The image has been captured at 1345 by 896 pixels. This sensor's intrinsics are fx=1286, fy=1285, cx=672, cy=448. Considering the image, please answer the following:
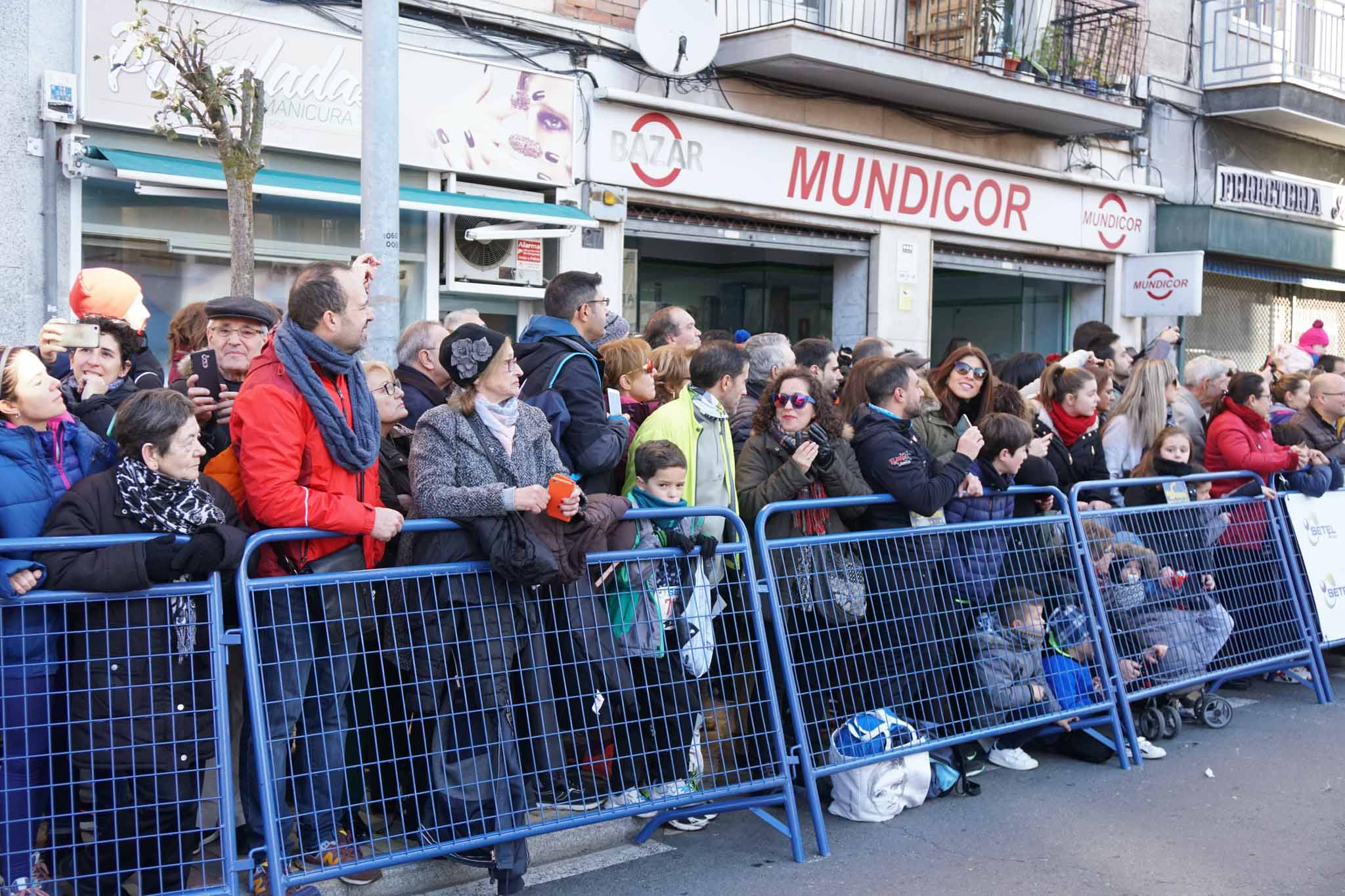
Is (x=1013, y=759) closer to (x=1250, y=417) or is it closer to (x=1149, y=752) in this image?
(x=1149, y=752)

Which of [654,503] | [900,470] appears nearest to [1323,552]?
[900,470]

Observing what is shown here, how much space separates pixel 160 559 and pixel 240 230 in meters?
3.74

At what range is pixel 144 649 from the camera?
3820 mm

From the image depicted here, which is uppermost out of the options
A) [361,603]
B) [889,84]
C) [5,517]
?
[889,84]

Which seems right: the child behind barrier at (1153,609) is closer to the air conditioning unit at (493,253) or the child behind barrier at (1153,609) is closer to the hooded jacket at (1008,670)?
the hooded jacket at (1008,670)

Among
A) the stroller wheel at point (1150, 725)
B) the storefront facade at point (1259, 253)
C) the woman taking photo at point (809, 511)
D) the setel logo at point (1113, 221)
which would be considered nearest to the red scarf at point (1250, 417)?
the stroller wheel at point (1150, 725)

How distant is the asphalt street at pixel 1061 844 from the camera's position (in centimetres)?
457

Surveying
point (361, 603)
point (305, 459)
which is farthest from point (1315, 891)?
point (305, 459)

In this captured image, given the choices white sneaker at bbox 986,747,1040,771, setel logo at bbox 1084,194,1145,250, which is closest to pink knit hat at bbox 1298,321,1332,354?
setel logo at bbox 1084,194,1145,250

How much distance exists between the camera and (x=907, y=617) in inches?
213

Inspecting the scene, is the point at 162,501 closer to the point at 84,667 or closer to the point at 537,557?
the point at 84,667

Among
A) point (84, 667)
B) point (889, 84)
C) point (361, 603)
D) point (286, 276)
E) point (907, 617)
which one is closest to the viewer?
point (84, 667)

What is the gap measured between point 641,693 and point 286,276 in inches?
240

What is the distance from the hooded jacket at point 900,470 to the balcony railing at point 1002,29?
663 cm
